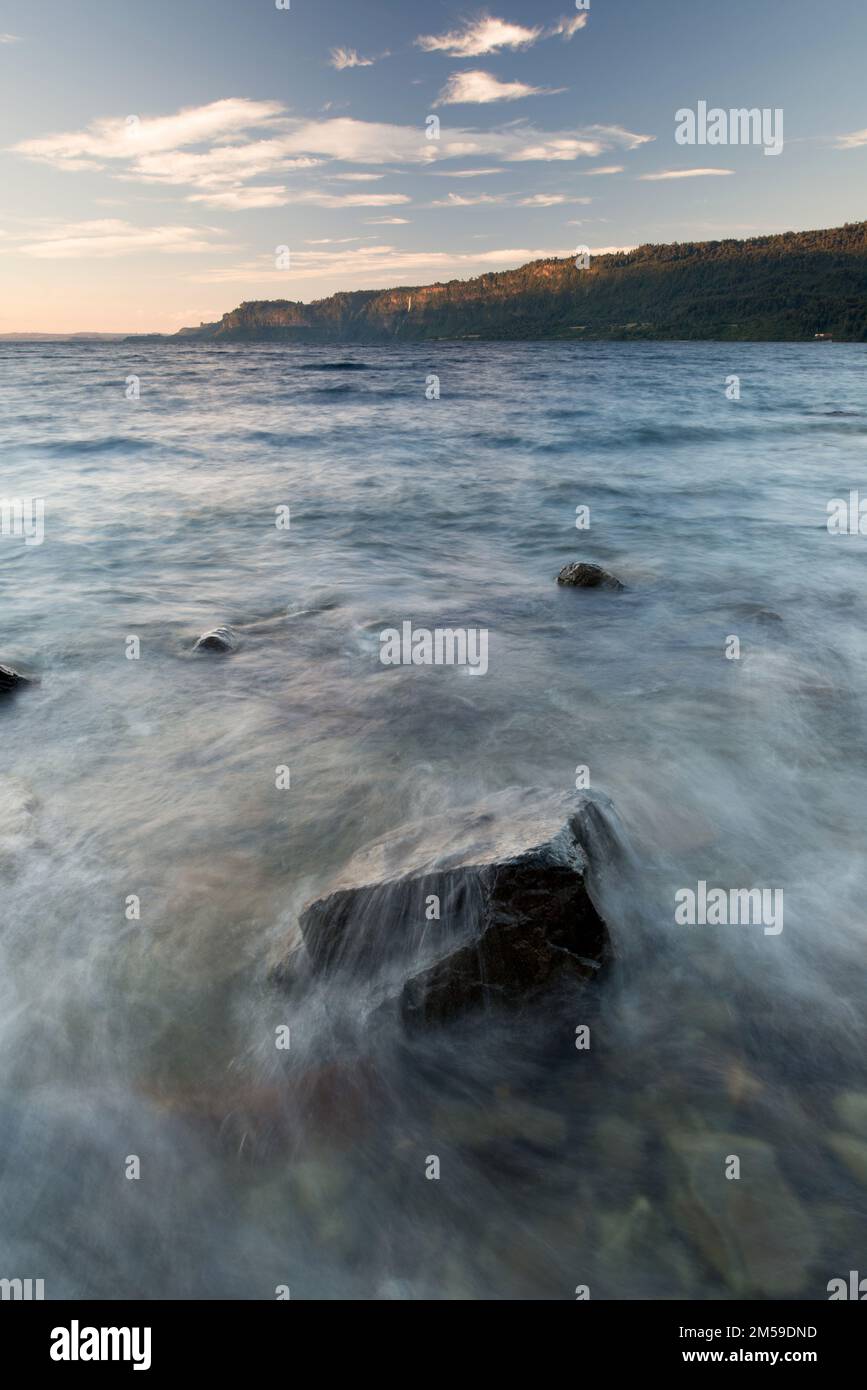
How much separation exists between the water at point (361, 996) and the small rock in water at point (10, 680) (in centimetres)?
22

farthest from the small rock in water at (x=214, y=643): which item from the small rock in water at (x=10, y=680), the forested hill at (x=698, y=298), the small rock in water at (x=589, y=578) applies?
the forested hill at (x=698, y=298)

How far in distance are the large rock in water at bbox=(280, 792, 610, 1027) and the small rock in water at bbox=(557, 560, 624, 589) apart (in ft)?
23.5

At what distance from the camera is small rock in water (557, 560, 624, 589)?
1082cm

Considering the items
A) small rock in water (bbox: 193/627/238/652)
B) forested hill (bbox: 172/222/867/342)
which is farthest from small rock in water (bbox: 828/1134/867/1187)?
forested hill (bbox: 172/222/867/342)

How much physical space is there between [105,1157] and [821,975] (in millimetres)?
3729

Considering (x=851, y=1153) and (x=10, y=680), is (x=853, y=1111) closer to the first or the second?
(x=851, y=1153)

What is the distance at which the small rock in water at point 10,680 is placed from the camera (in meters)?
7.44

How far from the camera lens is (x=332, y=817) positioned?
219 inches

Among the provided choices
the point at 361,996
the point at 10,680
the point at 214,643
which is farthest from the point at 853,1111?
the point at 10,680

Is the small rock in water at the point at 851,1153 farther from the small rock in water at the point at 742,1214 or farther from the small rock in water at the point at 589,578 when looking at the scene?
the small rock in water at the point at 589,578

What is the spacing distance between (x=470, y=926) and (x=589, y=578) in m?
7.85

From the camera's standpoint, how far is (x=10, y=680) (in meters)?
7.56

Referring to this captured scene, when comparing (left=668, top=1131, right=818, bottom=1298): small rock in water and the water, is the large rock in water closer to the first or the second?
the water
